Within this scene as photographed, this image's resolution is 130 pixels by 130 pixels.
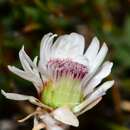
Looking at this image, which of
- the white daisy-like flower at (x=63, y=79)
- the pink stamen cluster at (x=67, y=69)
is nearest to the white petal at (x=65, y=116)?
the white daisy-like flower at (x=63, y=79)

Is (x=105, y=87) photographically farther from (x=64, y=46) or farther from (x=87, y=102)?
(x=64, y=46)

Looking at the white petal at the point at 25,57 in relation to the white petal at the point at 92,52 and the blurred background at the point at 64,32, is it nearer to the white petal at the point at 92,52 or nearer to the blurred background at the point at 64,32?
the white petal at the point at 92,52

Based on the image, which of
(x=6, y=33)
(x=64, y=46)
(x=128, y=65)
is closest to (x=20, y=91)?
(x=6, y=33)

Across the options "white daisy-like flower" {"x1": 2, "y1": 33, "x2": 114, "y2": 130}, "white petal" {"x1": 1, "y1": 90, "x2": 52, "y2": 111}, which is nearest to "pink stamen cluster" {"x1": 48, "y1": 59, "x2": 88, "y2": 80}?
"white daisy-like flower" {"x1": 2, "y1": 33, "x2": 114, "y2": 130}

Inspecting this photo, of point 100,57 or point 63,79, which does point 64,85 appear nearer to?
point 63,79

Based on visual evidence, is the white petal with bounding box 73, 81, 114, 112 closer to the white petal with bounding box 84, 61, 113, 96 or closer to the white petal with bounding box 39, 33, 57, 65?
the white petal with bounding box 84, 61, 113, 96

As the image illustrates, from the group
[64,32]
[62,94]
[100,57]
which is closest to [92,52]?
[100,57]
